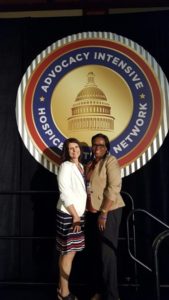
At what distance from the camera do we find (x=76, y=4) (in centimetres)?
330

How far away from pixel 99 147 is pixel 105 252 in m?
0.73

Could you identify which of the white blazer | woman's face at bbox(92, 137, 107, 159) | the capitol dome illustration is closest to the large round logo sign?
the capitol dome illustration

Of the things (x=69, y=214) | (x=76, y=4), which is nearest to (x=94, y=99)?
(x=76, y=4)

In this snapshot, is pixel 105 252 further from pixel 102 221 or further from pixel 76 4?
pixel 76 4

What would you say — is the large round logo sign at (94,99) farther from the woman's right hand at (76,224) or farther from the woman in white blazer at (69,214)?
the woman's right hand at (76,224)

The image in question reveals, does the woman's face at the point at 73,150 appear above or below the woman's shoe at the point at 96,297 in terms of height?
above

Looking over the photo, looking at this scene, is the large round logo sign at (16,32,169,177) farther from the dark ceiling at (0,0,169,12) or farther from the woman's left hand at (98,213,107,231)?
the woman's left hand at (98,213,107,231)

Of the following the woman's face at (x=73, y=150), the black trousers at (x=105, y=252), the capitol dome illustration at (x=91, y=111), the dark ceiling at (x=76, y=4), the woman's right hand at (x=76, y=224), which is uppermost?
the dark ceiling at (x=76, y=4)

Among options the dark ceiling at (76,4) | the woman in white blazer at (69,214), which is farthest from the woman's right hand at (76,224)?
the dark ceiling at (76,4)

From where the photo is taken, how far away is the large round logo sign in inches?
123

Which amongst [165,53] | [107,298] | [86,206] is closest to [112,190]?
[86,206]

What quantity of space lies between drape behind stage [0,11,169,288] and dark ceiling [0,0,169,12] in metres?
0.16

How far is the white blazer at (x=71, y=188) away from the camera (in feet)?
7.87

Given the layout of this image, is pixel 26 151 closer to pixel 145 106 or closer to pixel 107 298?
pixel 145 106
